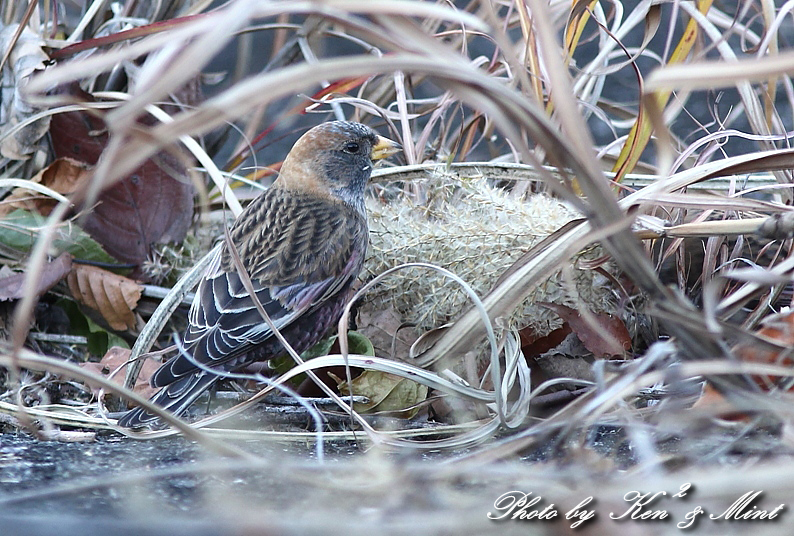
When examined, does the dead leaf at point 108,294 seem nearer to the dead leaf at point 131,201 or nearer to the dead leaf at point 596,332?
the dead leaf at point 131,201

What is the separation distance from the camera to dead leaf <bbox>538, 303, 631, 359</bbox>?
7.57ft

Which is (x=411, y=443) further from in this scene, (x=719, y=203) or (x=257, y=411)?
(x=719, y=203)

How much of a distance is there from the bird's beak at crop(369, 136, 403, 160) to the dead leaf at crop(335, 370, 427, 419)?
1223 millimetres

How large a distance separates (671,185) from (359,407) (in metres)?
1.01

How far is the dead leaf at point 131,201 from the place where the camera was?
3121 millimetres

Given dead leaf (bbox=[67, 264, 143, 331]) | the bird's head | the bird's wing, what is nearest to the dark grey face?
the bird's head

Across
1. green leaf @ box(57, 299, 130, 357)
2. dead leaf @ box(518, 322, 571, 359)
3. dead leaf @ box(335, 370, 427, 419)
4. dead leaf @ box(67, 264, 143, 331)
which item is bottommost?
dead leaf @ box(335, 370, 427, 419)

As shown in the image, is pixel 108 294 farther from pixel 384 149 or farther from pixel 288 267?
pixel 384 149

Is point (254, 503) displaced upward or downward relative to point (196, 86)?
downward

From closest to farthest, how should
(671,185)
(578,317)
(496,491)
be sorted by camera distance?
1. (496,491)
2. (671,185)
3. (578,317)

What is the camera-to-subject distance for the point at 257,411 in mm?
2379

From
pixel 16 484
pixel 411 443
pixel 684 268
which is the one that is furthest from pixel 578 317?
pixel 16 484

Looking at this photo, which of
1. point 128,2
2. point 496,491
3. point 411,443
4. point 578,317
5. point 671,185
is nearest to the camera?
point 496,491

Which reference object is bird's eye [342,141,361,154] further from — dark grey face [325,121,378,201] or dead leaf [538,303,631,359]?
dead leaf [538,303,631,359]
